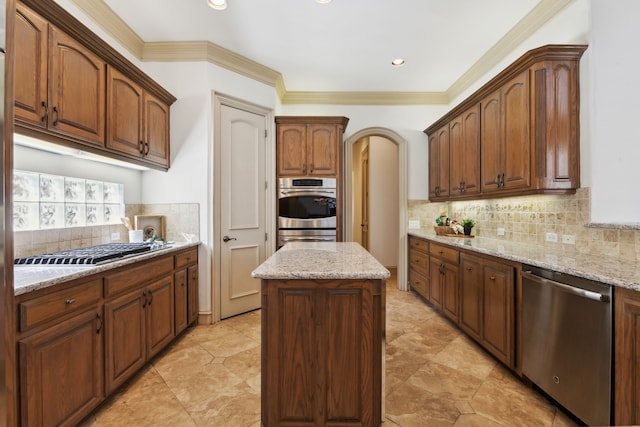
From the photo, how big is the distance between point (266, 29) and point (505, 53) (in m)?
2.51

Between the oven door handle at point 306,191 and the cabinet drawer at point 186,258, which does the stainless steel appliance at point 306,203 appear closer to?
the oven door handle at point 306,191

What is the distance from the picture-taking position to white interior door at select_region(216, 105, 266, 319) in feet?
10.2

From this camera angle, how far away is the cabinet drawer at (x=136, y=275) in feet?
5.70

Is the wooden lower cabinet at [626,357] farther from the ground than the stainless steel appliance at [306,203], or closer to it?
closer to it

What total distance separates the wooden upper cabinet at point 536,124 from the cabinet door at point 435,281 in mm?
989

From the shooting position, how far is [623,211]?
183 cm

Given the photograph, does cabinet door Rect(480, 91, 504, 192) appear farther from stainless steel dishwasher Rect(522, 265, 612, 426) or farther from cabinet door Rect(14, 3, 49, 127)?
cabinet door Rect(14, 3, 49, 127)

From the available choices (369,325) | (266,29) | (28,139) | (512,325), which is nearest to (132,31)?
(266,29)

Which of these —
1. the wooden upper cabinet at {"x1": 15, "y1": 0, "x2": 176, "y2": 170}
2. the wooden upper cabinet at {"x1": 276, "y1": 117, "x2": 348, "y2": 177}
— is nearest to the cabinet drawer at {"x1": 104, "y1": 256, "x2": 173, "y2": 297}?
the wooden upper cabinet at {"x1": 15, "y1": 0, "x2": 176, "y2": 170}

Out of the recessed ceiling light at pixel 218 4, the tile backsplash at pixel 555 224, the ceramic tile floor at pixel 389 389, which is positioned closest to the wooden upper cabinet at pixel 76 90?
the recessed ceiling light at pixel 218 4

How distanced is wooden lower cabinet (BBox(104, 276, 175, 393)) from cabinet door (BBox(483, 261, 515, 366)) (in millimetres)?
2692

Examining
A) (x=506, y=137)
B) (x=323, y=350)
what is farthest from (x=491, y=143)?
(x=323, y=350)

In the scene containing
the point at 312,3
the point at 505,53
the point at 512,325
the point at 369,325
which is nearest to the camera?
the point at 369,325

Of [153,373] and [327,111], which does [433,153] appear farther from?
[153,373]
